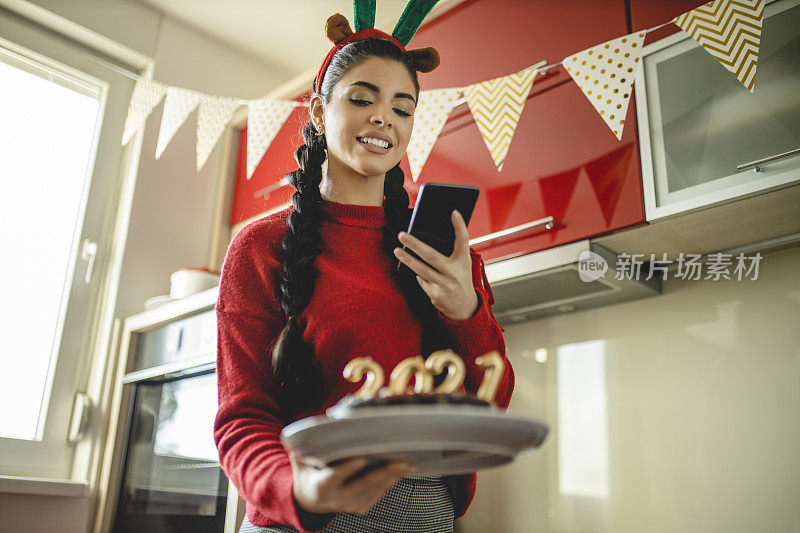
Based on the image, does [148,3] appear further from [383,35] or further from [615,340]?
[615,340]

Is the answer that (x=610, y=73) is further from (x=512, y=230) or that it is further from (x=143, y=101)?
(x=143, y=101)

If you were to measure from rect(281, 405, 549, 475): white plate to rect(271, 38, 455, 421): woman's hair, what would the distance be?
260 mm

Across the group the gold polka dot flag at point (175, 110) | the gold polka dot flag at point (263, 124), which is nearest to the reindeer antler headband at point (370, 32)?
the gold polka dot flag at point (263, 124)

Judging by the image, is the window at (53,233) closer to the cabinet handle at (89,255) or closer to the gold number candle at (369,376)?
the cabinet handle at (89,255)

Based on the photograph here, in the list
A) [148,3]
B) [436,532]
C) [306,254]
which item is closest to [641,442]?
[436,532]

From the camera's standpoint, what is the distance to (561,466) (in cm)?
156

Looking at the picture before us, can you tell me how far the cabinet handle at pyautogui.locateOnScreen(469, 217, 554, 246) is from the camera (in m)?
1.37

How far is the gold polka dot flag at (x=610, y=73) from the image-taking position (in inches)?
49.7

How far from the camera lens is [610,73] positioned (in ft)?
4.22

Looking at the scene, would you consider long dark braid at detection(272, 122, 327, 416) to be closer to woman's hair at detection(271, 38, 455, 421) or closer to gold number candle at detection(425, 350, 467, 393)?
woman's hair at detection(271, 38, 455, 421)

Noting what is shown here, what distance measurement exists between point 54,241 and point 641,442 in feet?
6.20

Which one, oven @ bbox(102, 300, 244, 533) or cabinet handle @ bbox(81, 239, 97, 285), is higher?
cabinet handle @ bbox(81, 239, 97, 285)

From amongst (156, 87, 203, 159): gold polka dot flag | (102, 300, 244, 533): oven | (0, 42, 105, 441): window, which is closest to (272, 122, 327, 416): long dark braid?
(102, 300, 244, 533): oven

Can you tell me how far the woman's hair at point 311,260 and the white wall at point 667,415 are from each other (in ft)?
2.69
